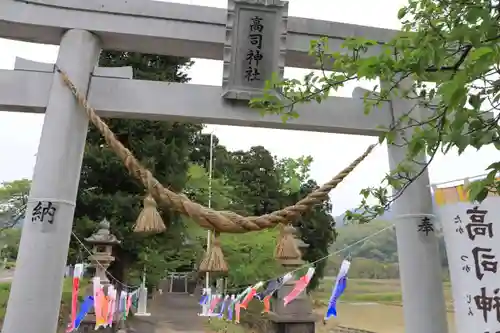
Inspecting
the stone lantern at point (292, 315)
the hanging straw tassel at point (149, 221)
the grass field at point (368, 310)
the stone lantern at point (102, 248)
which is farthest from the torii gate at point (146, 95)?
the grass field at point (368, 310)

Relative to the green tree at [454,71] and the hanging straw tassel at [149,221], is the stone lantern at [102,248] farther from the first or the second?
the green tree at [454,71]

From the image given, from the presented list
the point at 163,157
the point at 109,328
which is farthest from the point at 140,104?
the point at 109,328

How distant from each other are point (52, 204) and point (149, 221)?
0.82 m

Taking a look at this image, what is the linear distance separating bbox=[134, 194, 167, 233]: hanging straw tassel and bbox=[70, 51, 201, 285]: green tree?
594 cm

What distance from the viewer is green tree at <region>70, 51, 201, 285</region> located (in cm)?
895

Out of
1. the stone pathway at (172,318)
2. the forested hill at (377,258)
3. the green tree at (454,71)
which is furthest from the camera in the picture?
the forested hill at (377,258)

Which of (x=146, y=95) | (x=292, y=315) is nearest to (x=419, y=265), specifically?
(x=146, y=95)

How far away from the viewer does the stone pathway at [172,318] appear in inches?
501

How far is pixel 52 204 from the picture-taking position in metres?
2.88

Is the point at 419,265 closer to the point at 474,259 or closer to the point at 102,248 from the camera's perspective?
the point at 474,259

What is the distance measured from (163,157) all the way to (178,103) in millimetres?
6457

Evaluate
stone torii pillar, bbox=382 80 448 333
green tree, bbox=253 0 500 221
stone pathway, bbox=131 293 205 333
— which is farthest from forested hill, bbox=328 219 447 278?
green tree, bbox=253 0 500 221

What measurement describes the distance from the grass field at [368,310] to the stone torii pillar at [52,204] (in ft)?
32.1

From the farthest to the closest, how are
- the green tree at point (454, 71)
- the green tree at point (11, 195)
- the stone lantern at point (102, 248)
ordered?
the green tree at point (11, 195) < the stone lantern at point (102, 248) < the green tree at point (454, 71)
